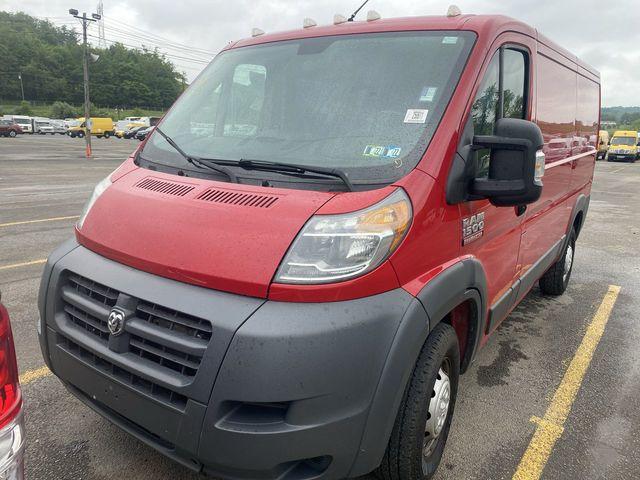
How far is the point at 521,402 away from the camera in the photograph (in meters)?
3.16

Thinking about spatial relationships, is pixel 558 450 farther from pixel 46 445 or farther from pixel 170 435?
pixel 46 445

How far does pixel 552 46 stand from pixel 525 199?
1932 millimetres

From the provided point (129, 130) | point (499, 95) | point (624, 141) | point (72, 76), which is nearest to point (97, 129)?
point (129, 130)

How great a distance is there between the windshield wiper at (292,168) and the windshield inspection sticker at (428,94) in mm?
570

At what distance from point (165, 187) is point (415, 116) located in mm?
1187

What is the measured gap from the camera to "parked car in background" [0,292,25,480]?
4.34 ft

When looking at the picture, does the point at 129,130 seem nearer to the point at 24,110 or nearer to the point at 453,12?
the point at 24,110

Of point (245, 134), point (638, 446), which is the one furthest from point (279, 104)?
point (638, 446)

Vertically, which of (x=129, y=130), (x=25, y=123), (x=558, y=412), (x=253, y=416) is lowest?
(x=558, y=412)

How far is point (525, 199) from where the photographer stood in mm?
2242

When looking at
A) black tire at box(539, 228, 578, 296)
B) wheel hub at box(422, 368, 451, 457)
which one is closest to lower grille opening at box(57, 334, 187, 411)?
wheel hub at box(422, 368, 451, 457)

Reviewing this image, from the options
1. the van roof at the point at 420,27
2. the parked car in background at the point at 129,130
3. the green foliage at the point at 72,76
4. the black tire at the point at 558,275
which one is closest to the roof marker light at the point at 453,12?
the van roof at the point at 420,27

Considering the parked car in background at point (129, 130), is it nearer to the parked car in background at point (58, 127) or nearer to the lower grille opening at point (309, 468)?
the parked car in background at point (58, 127)

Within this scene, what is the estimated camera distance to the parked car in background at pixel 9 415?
1323mm
